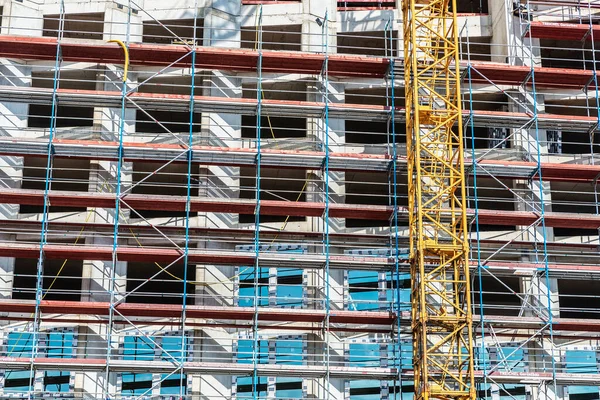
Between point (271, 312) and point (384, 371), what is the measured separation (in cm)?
426

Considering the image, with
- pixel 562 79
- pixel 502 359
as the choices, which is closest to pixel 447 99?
pixel 562 79

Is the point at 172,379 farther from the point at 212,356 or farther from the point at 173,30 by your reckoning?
the point at 173,30

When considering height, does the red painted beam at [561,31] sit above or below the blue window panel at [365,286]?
above

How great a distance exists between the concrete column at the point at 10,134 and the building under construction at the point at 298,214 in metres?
0.08

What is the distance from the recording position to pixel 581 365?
129ft

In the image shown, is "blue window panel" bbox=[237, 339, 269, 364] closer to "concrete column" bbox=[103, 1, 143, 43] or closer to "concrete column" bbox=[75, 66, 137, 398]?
"concrete column" bbox=[75, 66, 137, 398]

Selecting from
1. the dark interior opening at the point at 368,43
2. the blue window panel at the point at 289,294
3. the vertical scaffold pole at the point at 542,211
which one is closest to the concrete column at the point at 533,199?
the vertical scaffold pole at the point at 542,211

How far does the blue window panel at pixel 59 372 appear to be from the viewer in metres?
37.9

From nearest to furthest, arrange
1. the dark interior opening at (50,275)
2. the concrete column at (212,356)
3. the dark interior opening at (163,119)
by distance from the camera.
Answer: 1. the concrete column at (212,356)
2. the dark interior opening at (50,275)
3. the dark interior opening at (163,119)

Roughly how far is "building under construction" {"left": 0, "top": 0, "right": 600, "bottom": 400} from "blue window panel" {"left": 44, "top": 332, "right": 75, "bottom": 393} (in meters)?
0.09

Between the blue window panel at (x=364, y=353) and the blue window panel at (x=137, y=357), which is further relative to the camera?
the blue window panel at (x=364, y=353)

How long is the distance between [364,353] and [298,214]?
5.68 metres

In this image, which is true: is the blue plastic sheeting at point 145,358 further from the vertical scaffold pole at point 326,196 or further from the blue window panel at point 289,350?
the vertical scaffold pole at point 326,196

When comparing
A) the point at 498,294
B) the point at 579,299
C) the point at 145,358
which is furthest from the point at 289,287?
the point at 579,299
